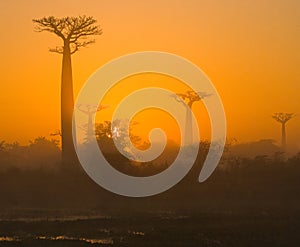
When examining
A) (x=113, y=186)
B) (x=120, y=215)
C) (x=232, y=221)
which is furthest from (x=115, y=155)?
(x=232, y=221)

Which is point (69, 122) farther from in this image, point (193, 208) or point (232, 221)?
point (232, 221)

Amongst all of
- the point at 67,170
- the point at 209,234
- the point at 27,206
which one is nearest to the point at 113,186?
the point at 67,170

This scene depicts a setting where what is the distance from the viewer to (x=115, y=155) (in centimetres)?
6688

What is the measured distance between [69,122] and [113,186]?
6003 mm

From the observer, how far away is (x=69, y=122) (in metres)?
56.1

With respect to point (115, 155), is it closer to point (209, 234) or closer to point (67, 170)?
point (67, 170)

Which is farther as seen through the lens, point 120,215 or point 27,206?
point 27,206

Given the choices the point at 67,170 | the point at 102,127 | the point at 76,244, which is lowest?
the point at 76,244

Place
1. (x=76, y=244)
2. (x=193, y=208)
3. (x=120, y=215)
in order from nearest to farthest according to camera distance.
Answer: (x=76, y=244) < (x=120, y=215) < (x=193, y=208)

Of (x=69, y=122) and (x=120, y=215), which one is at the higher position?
(x=69, y=122)

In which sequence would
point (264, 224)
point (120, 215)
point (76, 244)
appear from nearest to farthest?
point (76, 244)
point (264, 224)
point (120, 215)

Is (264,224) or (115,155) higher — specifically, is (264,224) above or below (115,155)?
below

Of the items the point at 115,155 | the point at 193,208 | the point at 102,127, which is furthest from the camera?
the point at 102,127

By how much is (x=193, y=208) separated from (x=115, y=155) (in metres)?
16.5
